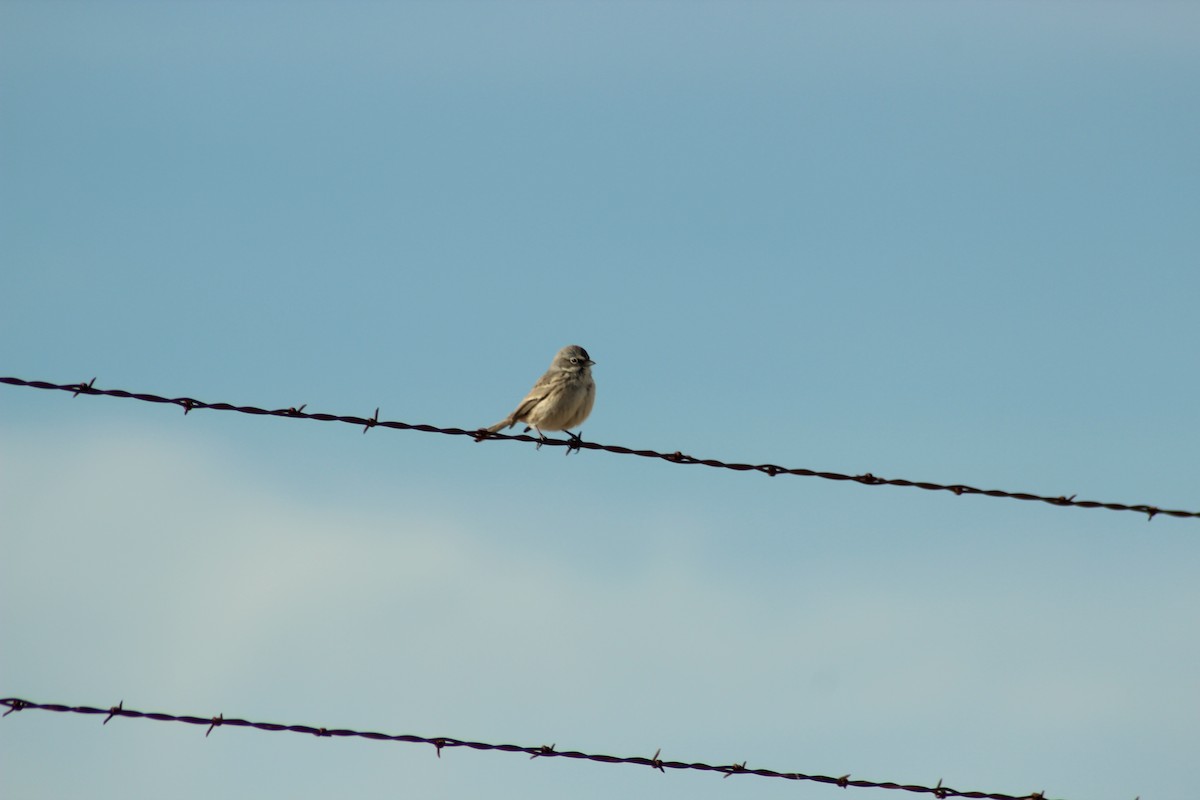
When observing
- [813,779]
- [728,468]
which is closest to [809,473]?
[728,468]

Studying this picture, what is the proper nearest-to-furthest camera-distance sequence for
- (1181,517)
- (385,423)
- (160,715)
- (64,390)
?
(160,715) → (64,390) → (385,423) → (1181,517)

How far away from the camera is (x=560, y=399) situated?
44.5 feet

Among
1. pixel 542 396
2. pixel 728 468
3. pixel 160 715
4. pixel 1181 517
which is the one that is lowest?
pixel 160 715

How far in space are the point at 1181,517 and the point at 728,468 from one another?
297 cm

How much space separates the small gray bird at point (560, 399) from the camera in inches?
535

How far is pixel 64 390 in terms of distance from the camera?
24.4 feet

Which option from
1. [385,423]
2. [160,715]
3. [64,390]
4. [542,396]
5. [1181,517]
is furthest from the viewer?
[542,396]

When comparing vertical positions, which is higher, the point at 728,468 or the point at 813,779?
the point at 728,468

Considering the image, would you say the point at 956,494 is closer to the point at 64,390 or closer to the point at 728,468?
the point at 728,468

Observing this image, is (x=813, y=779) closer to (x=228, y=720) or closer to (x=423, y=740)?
(x=423, y=740)

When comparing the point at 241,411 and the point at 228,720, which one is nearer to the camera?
the point at 228,720

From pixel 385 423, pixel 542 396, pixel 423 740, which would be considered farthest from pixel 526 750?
pixel 542 396

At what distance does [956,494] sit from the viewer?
8.56 meters

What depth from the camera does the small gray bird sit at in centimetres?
1359
